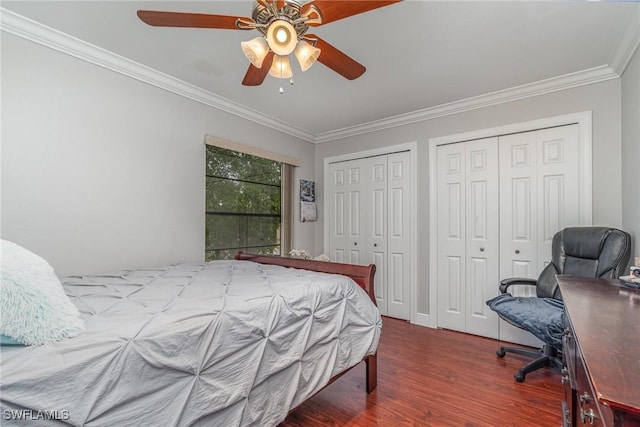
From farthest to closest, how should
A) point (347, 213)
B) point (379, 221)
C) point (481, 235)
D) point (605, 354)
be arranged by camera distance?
point (347, 213) → point (379, 221) → point (481, 235) → point (605, 354)

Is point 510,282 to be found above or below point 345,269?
below

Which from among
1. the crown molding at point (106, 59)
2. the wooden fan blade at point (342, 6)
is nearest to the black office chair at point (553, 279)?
the wooden fan blade at point (342, 6)

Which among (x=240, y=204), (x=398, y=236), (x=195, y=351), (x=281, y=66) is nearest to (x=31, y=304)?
(x=195, y=351)

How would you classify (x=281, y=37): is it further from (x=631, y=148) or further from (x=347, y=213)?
(x=347, y=213)

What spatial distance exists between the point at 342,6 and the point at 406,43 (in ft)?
3.31

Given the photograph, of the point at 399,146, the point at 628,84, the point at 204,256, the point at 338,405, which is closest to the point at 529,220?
the point at 628,84

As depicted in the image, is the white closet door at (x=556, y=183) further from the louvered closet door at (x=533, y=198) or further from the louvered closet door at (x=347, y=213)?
the louvered closet door at (x=347, y=213)

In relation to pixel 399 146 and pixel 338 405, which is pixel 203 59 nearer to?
pixel 399 146

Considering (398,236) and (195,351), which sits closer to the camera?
(195,351)

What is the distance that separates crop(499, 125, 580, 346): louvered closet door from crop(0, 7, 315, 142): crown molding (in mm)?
2837

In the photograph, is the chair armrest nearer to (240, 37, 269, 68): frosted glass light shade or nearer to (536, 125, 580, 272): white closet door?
Result: (536, 125, 580, 272): white closet door

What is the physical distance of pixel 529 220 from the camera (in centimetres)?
286

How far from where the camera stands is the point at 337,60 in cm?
177

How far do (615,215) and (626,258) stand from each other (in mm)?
552
